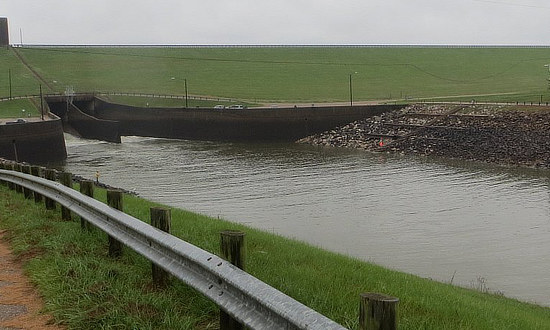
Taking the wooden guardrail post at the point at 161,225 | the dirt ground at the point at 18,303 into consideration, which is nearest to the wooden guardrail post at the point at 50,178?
the dirt ground at the point at 18,303

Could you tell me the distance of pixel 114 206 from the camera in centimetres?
776

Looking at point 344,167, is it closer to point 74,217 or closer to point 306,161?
point 306,161

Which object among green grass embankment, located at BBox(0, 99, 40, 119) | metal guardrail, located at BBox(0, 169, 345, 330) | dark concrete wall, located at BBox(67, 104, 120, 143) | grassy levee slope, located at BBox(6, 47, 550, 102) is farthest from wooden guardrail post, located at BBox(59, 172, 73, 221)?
grassy levee slope, located at BBox(6, 47, 550, 102)

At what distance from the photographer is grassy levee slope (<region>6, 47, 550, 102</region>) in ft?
291

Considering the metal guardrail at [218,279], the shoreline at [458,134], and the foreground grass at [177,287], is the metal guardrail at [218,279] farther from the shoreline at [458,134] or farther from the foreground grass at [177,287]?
the shoreline at [458,134]

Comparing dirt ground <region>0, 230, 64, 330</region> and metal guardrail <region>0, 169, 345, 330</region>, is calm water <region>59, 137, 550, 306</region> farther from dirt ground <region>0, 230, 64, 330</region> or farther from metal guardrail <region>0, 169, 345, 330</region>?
dirt ground <region>0, 230, 64, 330</region>

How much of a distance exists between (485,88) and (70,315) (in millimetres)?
91284

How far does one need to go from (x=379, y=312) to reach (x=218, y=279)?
182 cm

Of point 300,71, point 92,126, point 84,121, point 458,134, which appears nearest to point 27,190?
point 458,134

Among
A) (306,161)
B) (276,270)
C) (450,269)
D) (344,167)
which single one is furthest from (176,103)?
(276,270)

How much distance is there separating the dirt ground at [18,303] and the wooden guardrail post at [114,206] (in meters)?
0.99

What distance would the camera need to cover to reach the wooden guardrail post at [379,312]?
351cm

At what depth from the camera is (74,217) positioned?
35.6ft

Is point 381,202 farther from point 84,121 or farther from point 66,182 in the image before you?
point 84,121
